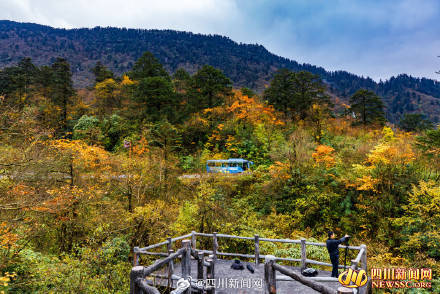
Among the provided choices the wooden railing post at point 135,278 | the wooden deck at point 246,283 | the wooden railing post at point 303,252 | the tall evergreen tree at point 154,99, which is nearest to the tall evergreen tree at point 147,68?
the tall evergreen tree at point 154,99

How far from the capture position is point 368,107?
108 feet

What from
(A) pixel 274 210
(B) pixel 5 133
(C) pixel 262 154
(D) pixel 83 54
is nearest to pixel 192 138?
(C) pixel 262 154

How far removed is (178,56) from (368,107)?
94.1 meters

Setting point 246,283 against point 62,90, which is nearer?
point 246,283

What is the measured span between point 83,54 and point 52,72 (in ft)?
296

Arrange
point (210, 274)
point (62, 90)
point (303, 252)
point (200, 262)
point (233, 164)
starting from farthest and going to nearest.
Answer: point (62, 90), point (233, 164), point (303, 252), point (210, 274), point (200, 262)

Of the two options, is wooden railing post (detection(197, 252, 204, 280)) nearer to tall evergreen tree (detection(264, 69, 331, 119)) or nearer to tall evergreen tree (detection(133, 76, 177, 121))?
tall evergreen tree (detection(133, 76, 177, 121))

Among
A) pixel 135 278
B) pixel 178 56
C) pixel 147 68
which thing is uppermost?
pixel 178 56

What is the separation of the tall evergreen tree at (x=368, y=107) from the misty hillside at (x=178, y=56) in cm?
5507

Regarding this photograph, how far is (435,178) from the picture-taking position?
578 inches

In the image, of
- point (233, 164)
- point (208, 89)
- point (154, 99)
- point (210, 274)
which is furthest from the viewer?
point (208, 89)

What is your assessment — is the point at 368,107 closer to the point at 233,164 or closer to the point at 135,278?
the point at 233,164

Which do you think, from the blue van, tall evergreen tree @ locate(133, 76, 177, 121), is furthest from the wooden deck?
tall evergreen tree @ locate(133, 76, 177, 121)

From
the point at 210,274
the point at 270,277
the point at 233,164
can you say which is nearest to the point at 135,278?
the point at 270,277
